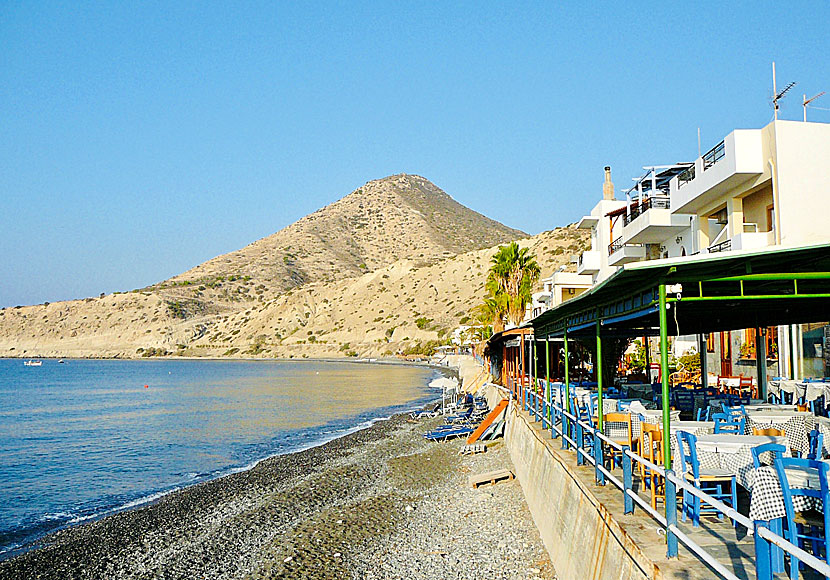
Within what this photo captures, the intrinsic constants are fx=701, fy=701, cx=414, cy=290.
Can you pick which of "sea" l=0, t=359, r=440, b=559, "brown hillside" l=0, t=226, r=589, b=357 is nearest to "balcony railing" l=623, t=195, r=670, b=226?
"sea" l=0, t=359, r=440, b=559

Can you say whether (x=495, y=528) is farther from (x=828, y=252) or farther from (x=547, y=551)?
(x=828, y=252)

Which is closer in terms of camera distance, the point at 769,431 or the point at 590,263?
the point at 769,431

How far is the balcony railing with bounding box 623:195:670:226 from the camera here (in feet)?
99.2

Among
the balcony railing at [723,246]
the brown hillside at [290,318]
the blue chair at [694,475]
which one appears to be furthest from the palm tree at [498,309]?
the brown hillside at [290,318]

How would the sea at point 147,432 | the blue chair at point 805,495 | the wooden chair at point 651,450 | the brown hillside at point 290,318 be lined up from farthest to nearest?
the brown hillside at point 290,318
the sea at point 147,432
the wooden chair at point 651,450
the blue chair at point 805,495

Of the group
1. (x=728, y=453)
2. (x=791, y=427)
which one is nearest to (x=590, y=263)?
(x=791, y=427)

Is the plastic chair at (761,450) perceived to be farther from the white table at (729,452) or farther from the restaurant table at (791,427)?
the restaurant table at (791,427)

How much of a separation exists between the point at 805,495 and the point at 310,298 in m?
142

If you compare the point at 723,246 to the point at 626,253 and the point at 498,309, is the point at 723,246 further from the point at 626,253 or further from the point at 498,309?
the point at 498,309

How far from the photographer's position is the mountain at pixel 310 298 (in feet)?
415

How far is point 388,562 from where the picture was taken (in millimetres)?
12258

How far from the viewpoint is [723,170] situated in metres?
21.7

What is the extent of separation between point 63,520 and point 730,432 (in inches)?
719

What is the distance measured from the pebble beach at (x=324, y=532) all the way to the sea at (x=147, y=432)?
8.11 feet
